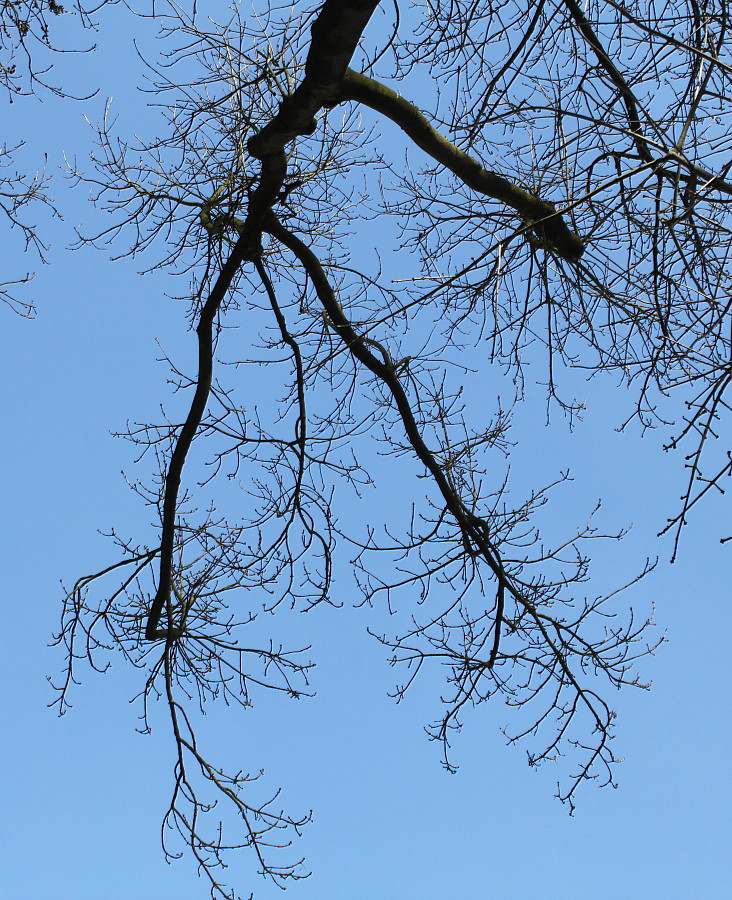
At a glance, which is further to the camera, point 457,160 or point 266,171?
point 266,171

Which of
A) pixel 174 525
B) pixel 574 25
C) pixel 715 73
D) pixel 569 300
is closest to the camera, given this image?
pixel 715 73

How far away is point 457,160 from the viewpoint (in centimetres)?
483

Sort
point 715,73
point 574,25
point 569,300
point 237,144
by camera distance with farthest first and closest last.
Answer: point 237,144, point 569,300, point 574,25, point 715,73

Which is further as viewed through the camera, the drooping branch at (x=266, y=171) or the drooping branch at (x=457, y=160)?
the drooping branch at (x=457, y=160)

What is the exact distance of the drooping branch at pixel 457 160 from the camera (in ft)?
15.1

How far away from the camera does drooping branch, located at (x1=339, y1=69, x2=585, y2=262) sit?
15.1 feet

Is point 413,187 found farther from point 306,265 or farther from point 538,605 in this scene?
point 538,605

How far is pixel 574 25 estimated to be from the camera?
14.7ft

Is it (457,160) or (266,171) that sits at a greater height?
(266,171)

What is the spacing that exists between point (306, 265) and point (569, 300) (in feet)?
5.69

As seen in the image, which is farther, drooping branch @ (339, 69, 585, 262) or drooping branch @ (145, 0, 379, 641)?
drooping branch @ (339, 69, 585, 262)

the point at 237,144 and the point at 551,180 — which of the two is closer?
the point at 551,180

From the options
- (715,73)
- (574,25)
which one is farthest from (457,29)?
(715,73)

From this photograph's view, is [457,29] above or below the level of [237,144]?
below
